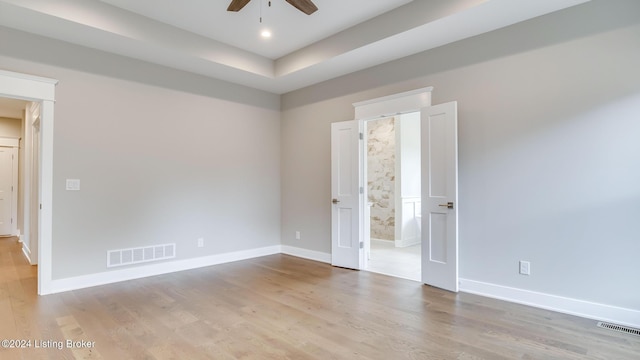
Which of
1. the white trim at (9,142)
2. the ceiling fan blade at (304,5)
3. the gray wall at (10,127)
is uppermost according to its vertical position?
the ceiling fan blade at (304,5)

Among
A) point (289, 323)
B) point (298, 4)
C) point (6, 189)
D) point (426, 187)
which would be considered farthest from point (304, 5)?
point (6, 189)

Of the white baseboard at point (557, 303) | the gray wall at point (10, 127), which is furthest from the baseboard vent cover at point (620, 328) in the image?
the gray wall at point (10, 127)

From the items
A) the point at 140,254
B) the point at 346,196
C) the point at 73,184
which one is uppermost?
the point at 73,184

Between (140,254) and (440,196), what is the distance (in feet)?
12.8

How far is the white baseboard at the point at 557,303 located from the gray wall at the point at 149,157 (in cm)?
347

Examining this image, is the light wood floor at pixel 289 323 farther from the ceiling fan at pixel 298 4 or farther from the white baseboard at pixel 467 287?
the ceiling fan at pixel 298 4

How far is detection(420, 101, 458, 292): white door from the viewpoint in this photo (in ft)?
11.9

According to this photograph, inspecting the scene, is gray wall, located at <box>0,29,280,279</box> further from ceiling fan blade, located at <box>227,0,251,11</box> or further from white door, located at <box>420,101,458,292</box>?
white door, located at <box>420,101,458,292</box>

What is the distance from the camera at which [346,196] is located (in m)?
4.85

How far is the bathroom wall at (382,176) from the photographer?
22.4 ft

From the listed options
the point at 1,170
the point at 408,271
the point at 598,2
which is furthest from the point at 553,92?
the point at 1,170

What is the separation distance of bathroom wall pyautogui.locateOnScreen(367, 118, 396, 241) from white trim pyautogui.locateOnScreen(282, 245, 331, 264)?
84.9 inches

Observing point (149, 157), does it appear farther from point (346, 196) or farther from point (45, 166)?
point (346, 196)

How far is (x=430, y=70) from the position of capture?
399cm
